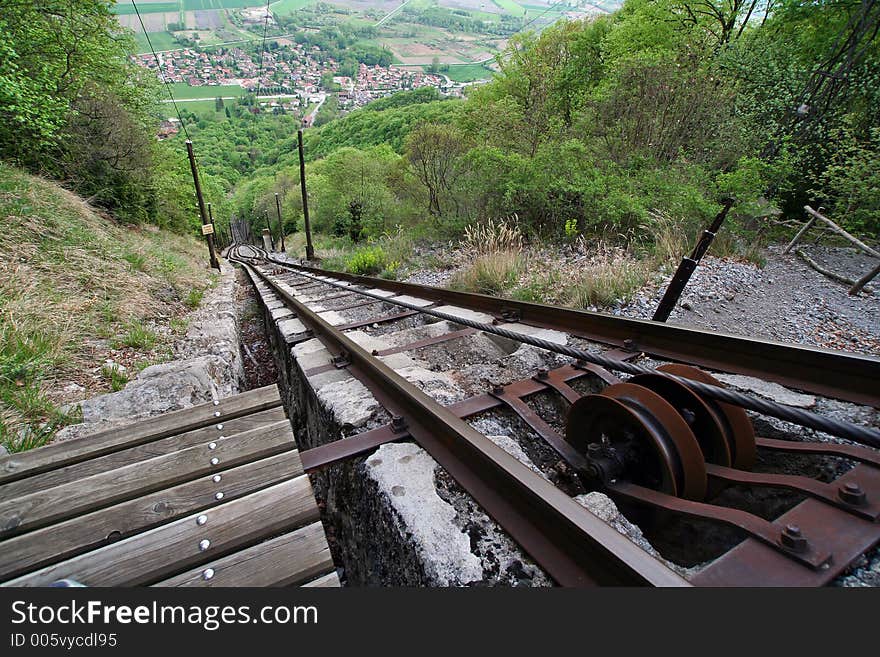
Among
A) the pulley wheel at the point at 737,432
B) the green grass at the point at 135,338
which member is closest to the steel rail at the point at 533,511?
the pulley wheel at the point at 737,432

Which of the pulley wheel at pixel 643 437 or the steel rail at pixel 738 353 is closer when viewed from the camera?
the pulley wheel at pixel 643 437

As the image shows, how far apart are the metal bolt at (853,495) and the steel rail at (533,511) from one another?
67 cm

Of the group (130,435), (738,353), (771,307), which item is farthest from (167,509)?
(771,307)

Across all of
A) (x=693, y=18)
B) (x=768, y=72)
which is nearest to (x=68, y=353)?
(x=768, y=72)

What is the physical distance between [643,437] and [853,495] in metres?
0.57

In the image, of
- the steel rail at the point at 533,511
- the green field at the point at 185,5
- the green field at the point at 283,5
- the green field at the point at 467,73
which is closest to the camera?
the steel rail at the point at 533,511

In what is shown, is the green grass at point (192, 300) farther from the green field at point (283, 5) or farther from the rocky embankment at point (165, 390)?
the green field at point (283, 5)

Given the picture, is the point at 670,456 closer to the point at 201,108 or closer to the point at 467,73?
the point at 201,108

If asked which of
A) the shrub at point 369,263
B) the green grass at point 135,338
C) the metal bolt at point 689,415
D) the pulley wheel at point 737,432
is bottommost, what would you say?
the shrub at point 369,263

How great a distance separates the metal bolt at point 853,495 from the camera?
1151 mm

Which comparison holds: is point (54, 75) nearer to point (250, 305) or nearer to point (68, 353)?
point (250, 305)

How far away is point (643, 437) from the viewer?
1.51 m

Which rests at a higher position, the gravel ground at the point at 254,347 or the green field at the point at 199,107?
the green field at the point at 199,107

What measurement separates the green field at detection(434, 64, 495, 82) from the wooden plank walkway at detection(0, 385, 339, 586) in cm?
8785
